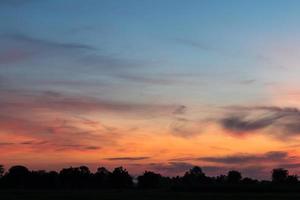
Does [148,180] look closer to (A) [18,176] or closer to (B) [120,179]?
(B) [120,179]

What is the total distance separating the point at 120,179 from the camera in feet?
632

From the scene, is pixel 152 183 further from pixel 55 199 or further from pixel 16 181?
pixel 55 199

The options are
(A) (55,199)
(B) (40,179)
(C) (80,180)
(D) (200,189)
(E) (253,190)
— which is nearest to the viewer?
(A) (55,199)

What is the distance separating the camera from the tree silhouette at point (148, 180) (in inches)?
7451

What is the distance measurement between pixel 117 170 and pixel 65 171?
17.5 metres

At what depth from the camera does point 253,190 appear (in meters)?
120

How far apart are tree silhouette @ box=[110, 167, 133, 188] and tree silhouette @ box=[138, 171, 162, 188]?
3.85 meters

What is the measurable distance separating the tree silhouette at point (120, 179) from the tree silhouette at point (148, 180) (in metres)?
3.85

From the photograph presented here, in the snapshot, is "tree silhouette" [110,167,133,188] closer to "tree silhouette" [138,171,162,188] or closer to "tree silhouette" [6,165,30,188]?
"tree silhouette" [138,171,162,188]

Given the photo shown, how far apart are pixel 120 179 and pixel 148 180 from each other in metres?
9.67

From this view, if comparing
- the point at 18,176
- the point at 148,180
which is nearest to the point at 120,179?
the point at 148,180

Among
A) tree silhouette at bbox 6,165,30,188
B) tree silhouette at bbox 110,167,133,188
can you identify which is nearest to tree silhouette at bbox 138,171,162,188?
tree silhouette at bbox 110,167,133,188

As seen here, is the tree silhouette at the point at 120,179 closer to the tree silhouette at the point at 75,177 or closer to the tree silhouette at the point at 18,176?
the tree silhouette at the point at 75,177

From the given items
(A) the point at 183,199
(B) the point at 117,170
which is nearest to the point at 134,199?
(A) the point at 183,199
